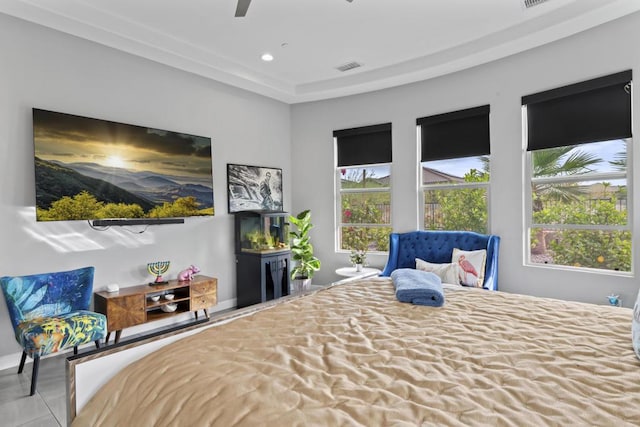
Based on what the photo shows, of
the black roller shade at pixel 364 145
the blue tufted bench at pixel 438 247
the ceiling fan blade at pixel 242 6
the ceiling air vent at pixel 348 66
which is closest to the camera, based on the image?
the ceiling fan blade at pixel 242 6

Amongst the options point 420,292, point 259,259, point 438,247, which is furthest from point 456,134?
point 259,259

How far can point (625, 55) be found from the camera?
3156mm

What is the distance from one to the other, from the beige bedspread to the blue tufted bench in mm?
1721

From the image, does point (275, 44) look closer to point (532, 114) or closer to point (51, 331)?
point (532, 114)

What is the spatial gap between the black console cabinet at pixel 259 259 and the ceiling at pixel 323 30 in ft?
5.93

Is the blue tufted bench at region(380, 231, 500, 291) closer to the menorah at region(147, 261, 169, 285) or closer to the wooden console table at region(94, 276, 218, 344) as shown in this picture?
the wooden console table at region(94, 276, 218, 344)

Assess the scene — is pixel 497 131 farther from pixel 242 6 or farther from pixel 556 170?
pixel 242 6

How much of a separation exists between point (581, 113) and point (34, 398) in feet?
16.9

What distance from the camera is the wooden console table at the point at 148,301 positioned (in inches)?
126

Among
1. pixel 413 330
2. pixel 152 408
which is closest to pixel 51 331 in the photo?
pixel 152 408

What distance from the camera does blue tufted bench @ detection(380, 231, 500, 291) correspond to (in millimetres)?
3756

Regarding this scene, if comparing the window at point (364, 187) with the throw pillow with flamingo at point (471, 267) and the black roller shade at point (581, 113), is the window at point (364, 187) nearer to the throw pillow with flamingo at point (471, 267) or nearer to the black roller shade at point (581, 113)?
the throw pillow with flamingo at point (471, 267)

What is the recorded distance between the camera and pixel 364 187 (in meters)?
5.18

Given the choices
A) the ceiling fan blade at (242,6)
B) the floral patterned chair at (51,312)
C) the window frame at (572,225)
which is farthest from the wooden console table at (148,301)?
the window frame at (572,225)
